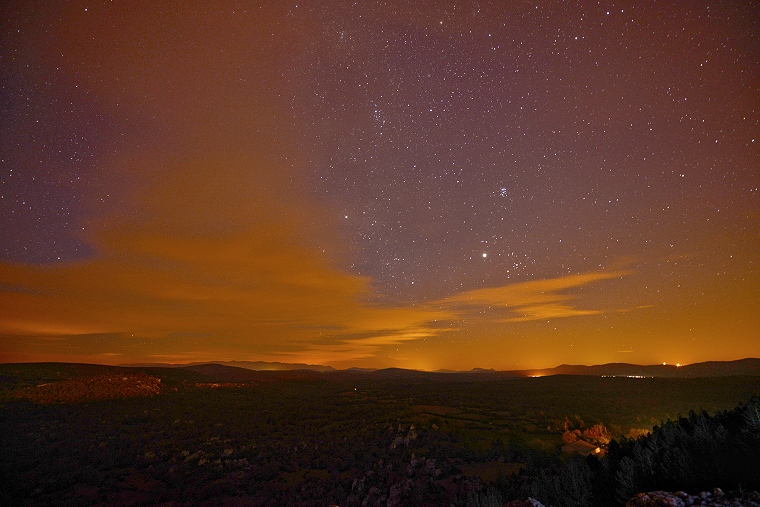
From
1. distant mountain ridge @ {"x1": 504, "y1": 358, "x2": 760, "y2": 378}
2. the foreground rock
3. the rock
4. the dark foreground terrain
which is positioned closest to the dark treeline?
the dark foreground terrain

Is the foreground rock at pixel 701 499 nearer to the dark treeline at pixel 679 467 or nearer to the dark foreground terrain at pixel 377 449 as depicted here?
the dark treeline at pixel 679 467

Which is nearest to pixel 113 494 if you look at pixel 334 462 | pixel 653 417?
pixel 334 462

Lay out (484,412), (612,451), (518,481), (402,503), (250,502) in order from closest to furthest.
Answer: (612,451)
(518,481)
(402,503)
(250,502)
(484,412)

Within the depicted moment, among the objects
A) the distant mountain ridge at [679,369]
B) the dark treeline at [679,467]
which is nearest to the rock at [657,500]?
the dark treeline at [679,467]

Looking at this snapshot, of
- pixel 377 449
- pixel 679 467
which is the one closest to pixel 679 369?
pixel 377 449

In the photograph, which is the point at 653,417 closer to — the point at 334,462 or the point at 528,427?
the point at 528,427

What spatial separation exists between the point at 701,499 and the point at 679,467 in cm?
253

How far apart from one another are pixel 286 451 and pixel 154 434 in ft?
45.2

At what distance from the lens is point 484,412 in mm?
37281

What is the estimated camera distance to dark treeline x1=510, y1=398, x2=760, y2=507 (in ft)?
21.7

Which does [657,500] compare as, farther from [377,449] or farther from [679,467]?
[377,449]

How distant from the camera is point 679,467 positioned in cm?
738

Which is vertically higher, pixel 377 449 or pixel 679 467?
pixel 679 467

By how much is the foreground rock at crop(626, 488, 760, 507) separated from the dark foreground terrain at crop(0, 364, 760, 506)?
32.0 inches
